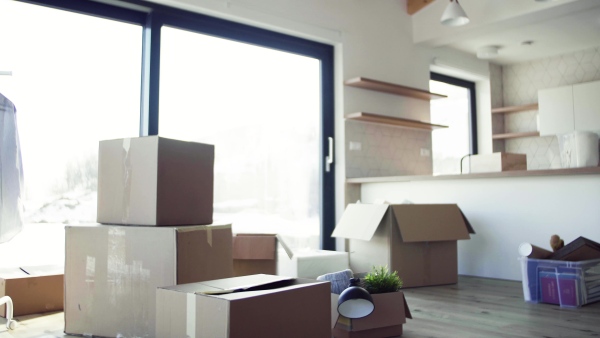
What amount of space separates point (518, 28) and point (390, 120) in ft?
5.01

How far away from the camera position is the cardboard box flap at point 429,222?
10.7ft

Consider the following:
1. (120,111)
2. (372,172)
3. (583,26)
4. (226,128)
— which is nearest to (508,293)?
(372,172)

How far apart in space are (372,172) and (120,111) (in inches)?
89.0

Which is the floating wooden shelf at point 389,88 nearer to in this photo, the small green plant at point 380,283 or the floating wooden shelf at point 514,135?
the floating wooden shelf at point 514,135

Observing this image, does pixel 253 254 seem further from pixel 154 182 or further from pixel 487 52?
pixel 487 52

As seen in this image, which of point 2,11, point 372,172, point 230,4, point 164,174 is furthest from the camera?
point 372,172

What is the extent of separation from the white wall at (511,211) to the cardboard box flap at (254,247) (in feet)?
5.19

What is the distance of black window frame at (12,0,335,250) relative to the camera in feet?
11.2

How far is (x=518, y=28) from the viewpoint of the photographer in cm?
492

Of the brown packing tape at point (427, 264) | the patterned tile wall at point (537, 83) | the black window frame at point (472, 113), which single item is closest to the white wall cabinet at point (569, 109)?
the patterned tile wall at point (537, 83)

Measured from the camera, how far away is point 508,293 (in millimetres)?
3084

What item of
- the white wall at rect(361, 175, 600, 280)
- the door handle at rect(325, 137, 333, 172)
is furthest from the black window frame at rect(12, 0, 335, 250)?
the white wall at rect(361, 175, 600, 280)

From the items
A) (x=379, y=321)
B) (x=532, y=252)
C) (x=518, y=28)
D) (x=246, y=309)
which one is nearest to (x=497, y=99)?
(x=518, y=28)

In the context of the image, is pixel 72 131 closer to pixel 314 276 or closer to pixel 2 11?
pixel 2 11
